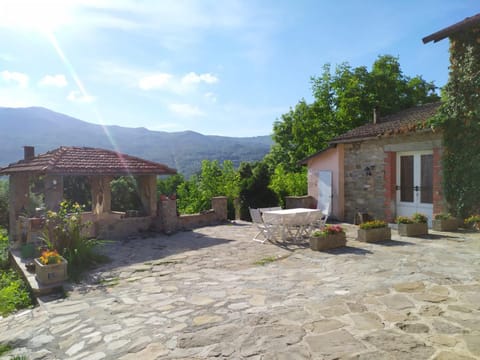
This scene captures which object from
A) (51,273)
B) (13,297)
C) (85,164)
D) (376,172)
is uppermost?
(85,164)

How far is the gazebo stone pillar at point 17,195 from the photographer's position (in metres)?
10.5

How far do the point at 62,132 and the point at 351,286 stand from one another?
402 feet

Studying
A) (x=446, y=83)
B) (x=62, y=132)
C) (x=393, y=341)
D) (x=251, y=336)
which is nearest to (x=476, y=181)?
(x=446, y=83)

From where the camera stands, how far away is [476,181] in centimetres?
840

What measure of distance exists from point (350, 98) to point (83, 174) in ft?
56.4

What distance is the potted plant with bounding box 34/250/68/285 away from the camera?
17.5 ft

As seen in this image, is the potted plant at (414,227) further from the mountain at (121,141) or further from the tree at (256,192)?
the mountain at (121,141)

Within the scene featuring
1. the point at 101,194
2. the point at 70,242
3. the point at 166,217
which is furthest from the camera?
the point at 101,194

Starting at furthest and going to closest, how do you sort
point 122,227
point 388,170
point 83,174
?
1. point 388,170
2. point 122,227
3. point 83,174

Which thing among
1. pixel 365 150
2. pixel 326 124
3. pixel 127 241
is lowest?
pixel 127 241

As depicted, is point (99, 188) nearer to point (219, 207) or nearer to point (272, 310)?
point (219, 207)

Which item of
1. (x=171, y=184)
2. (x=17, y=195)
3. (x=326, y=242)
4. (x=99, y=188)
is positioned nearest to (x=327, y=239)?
(x=326, y=242)

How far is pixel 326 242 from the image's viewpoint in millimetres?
6949

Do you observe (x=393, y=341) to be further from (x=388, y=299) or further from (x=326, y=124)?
(x=326, y=124)
